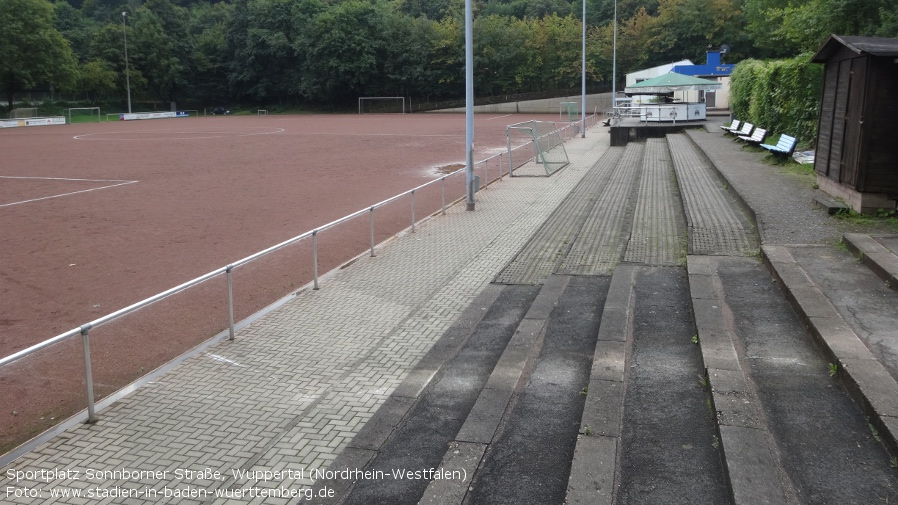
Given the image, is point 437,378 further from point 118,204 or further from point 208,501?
point 118,204

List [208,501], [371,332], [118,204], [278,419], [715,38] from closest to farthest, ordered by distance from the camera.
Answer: [208,501], [278,419], [371,332], [118,204], [715,38]

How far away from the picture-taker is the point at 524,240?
41.9ft

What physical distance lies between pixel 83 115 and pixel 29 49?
762 cm

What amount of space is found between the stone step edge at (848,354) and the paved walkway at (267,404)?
3.62 metres

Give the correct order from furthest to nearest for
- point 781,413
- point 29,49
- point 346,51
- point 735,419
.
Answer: point 346,51 → point 29,49 → point 781,413 → point 735,419

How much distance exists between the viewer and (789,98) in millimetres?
20016

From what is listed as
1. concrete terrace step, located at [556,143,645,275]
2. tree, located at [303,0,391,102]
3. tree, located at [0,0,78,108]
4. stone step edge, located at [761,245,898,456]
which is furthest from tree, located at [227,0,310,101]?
stone step edge, located at [761,245,898,456]

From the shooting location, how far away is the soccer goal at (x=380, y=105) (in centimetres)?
8300

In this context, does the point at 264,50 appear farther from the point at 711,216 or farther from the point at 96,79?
the point at 711,216

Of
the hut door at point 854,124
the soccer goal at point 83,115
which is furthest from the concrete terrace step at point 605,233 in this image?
the soccer goal at point 83,115

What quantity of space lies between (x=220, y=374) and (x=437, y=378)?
209 centimetres

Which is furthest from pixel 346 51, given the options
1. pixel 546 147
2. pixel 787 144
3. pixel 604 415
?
pixel 604 415

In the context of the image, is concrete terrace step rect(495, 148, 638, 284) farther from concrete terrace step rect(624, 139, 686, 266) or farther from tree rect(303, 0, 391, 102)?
tree rect(303, 0, 391, 102)

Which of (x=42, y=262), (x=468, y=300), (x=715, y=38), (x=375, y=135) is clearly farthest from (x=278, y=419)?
(x=715, y=38)
